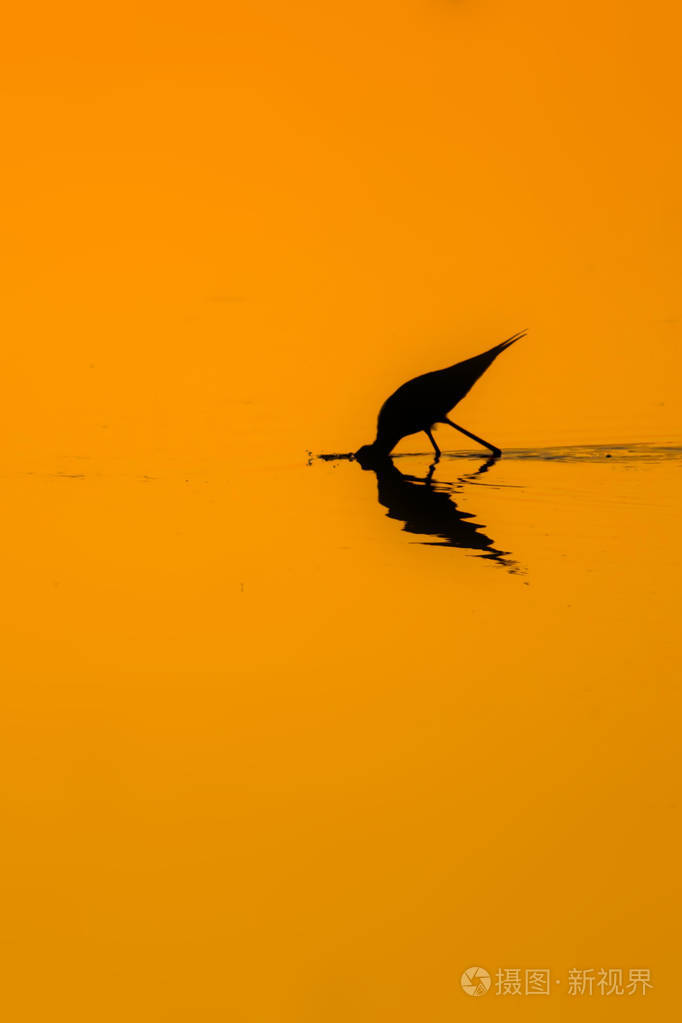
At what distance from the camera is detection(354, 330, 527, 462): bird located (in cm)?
901

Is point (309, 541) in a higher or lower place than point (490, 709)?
higher

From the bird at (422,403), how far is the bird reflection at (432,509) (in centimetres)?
10

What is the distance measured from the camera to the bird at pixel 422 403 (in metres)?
9.01

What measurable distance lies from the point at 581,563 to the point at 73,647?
79.9 inches

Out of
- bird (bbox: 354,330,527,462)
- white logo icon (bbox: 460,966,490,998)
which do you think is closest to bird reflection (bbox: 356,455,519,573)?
bird (bbox: 354,330,527,462)

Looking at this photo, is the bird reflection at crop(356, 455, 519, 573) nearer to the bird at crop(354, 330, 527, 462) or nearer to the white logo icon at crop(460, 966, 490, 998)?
the bird at crop(354, 330, 527, 462)

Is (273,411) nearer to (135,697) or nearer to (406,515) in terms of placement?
(406,515)

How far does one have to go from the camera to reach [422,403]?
9031 millimetres

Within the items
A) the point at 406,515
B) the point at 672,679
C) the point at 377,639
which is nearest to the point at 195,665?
the point at 377,639

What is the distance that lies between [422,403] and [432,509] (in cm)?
169

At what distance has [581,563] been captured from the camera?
6.11 m

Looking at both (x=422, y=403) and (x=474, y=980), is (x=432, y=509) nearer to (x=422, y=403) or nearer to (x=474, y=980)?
(x=422, y=403)

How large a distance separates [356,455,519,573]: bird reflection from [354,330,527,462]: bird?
101mm

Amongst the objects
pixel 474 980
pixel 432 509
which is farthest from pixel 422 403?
pixel 474 980
